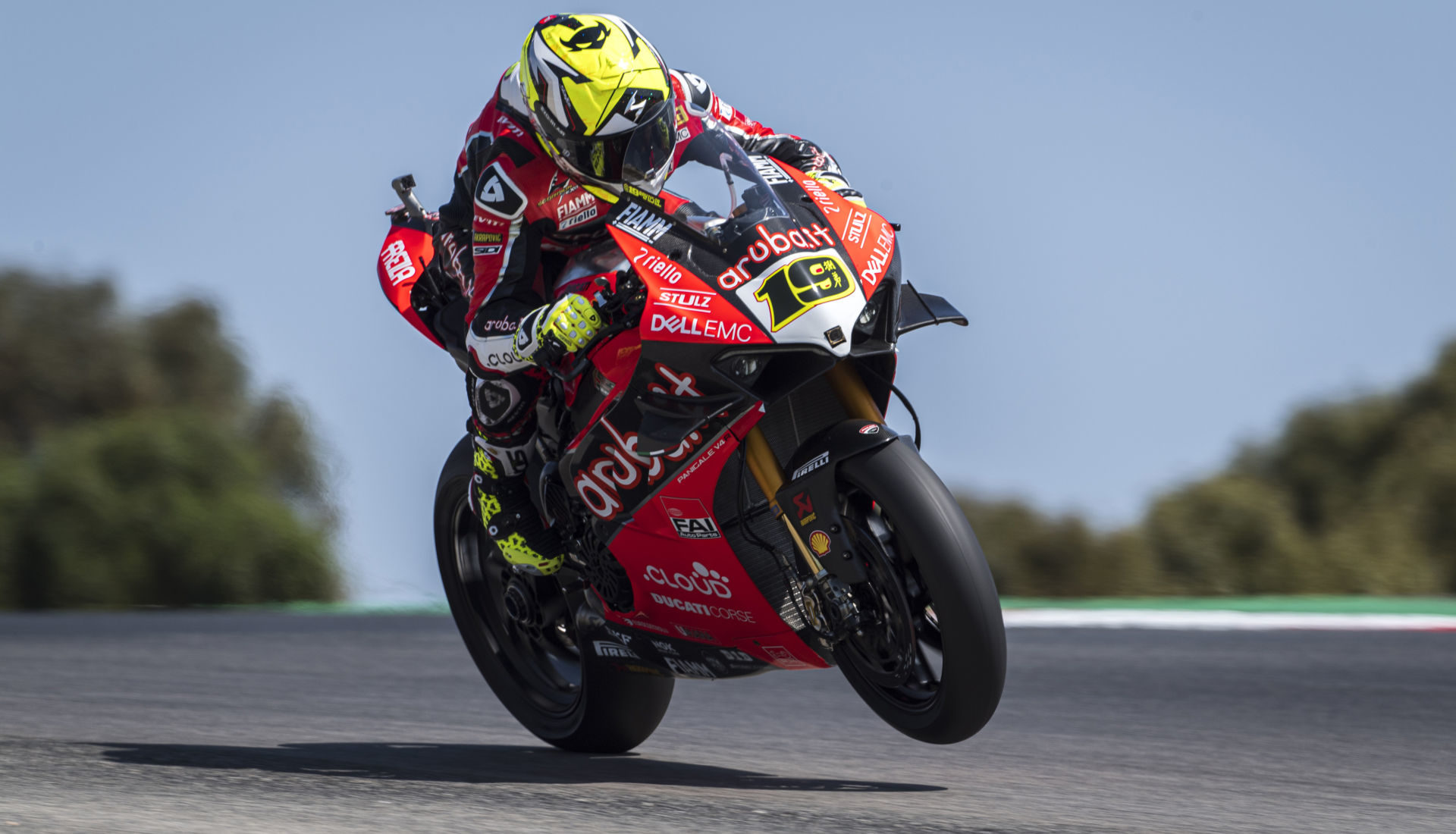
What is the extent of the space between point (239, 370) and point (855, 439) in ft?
40.9

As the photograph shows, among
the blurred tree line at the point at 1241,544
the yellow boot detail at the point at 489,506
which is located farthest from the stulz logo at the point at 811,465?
the blurred tree line at the point at 1241,544

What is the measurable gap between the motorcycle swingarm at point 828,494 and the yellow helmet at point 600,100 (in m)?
0.86

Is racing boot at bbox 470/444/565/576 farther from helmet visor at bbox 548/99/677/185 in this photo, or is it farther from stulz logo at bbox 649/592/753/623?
helmet visor at bbox 548/99/677/185

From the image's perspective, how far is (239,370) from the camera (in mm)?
15195

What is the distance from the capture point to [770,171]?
4141 mm

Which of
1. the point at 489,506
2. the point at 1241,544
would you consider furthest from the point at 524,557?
the point at 1241,544

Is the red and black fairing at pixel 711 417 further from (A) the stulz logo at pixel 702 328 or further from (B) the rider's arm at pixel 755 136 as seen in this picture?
(B) the rider's arm at pixel 755 136

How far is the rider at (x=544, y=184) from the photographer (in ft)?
13.4

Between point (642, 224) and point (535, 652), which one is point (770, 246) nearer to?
point (642, 224)

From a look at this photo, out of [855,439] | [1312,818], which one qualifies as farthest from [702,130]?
[1312,818]

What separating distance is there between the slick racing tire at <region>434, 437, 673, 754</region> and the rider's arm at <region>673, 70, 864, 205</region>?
4.74 feet

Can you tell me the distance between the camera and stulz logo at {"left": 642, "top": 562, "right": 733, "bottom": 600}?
13.5ft

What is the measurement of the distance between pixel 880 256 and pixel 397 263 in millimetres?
2095

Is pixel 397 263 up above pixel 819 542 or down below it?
above
